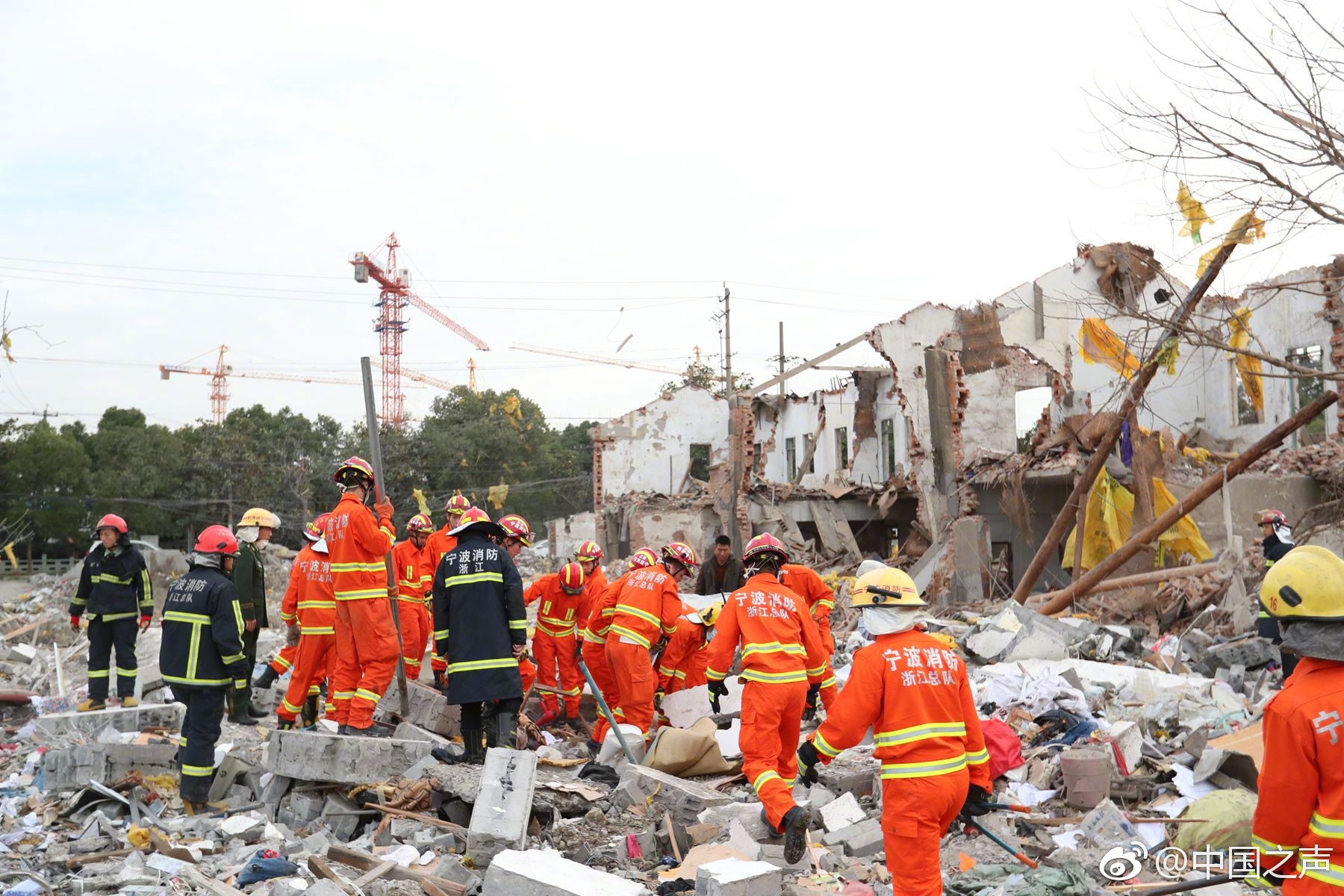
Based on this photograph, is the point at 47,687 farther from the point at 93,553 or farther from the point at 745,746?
the point at 745,746

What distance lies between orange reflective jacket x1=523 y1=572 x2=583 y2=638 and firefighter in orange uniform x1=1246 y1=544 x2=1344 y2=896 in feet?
21.4

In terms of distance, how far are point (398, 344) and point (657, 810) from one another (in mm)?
61539

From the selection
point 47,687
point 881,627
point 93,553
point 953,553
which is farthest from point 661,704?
point 953,553

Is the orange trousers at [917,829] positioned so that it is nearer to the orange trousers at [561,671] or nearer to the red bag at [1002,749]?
the red bag at [1002,749]

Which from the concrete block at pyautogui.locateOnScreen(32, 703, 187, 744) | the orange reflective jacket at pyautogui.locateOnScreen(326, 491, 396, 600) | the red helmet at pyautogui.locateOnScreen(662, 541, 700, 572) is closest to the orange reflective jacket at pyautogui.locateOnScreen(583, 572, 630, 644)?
the red helmet at pyautogui.locateOnScreen(662, 541, 700, 572)

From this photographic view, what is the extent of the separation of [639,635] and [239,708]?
4035 millimetres

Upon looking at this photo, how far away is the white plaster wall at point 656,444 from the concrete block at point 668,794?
28.9m

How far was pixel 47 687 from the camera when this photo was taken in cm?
1186

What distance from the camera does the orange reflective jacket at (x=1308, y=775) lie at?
2.82 m

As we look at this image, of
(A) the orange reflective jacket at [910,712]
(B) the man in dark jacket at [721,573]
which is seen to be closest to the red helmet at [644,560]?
(B) the man in dark jacket at [721,573]

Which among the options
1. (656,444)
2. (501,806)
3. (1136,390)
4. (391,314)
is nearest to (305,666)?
(501,806)

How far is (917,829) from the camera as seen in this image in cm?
422

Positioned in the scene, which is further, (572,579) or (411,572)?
(411,572)

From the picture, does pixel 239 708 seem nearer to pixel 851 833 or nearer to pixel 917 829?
pixel 851 833
